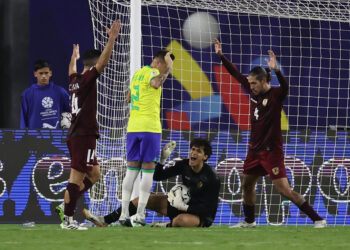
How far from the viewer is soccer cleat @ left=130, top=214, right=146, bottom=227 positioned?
8.61m

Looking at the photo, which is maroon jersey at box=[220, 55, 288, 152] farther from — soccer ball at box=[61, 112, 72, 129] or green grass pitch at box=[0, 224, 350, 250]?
soccer ball at box=[61, 112, 72, 129]

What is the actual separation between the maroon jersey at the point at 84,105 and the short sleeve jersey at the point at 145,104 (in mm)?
827

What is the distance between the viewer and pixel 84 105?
26.8ft

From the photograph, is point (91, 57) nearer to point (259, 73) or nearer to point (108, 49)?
point (108, 49)

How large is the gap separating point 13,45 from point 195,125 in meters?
3.64

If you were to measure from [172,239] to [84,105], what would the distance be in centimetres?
199

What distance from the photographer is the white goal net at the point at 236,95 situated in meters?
10.7

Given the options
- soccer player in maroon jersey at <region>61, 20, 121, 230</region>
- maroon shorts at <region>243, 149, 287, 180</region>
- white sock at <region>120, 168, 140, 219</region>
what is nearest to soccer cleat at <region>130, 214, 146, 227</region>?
white sock at <region>120, 168, 140, 219</region>

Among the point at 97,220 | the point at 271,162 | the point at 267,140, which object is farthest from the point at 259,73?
the point at 97,220

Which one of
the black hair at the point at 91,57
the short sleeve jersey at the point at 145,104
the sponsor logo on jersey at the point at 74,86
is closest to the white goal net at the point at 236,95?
the short sleeve jersey at the point at 145,104

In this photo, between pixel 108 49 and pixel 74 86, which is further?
pixel 74 86

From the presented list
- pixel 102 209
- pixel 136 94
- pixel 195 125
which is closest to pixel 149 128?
pixel 136 94

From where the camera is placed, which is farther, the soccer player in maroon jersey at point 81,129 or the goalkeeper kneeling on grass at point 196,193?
the goalkeeper kneeling on grass at point 196,193

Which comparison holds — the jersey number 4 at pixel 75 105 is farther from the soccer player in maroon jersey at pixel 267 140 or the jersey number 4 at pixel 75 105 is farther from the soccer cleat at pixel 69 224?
the soccer player in maroon jersey at pixel 267 140
